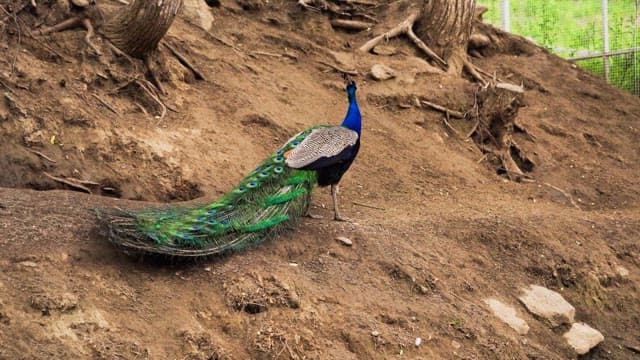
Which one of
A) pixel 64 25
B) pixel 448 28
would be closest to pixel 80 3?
pixel 64 25

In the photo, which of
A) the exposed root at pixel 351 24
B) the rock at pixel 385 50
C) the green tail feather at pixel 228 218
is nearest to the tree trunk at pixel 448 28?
the rock at pixel 385 50

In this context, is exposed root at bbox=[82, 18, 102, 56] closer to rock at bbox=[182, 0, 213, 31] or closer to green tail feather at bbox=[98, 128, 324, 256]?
rock at bbox=[182, 0, 213, 31]

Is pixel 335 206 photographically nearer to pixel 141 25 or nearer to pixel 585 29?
pixel 141 25

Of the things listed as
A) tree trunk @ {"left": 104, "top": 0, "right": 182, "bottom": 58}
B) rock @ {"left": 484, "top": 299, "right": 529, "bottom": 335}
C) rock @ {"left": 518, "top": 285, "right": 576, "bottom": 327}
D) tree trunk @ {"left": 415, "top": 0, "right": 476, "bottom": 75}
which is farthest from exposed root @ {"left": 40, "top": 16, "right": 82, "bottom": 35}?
rock @ {"left": 518, "top": 285, "right": 576, "bottom": 327}

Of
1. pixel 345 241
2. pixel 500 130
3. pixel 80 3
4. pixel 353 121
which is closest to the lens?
pixel 345 241

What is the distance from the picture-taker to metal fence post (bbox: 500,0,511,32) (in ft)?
50.9

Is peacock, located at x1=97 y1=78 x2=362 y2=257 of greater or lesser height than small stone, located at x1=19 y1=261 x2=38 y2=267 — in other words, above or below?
above

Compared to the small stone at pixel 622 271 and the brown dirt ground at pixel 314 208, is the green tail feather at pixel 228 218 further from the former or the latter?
the small stone at pixel 622 271

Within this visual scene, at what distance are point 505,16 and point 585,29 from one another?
1378mm

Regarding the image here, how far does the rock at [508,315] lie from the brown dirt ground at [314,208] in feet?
0.32

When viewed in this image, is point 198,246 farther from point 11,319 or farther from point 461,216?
point 461,216

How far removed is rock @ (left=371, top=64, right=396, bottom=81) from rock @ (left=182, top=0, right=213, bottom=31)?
2.19m

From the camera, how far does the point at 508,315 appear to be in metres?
8.21

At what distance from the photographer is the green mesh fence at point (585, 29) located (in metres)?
15.1
